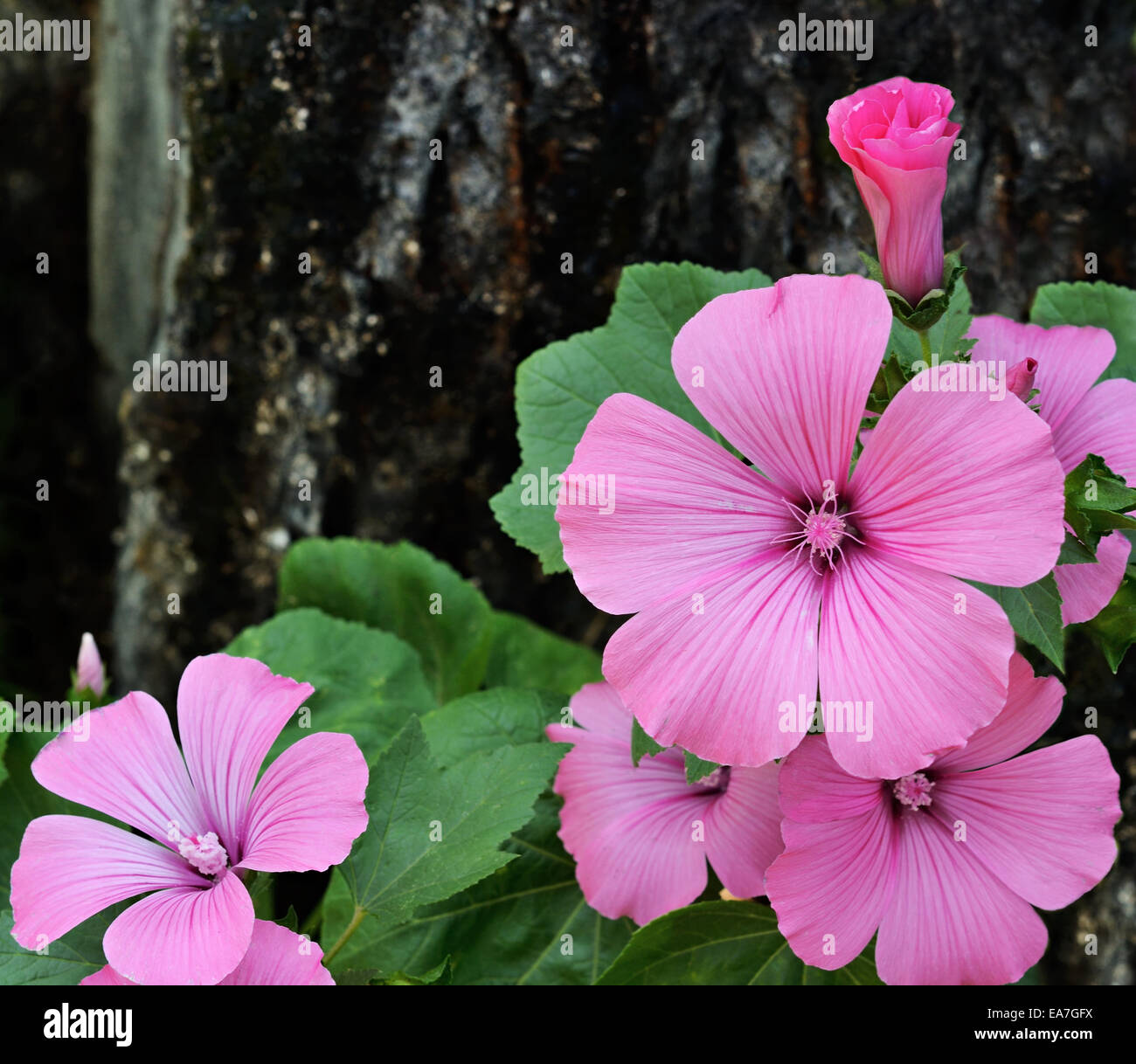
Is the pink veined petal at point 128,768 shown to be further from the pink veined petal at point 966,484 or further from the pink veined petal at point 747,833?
the pink veined petal at point 966,484

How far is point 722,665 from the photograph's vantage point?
27.0 inches

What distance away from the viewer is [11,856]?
36.9 inches

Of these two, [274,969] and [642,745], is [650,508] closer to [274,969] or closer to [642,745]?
[642,745]

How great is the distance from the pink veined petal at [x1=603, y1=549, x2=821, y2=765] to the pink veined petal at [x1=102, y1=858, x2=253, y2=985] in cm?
29

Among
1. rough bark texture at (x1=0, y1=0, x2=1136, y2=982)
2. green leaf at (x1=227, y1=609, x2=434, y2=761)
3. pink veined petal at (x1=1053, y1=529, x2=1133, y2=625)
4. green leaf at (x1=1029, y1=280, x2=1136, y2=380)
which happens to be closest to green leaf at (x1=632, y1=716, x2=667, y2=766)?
pink veined petal at (x1=1053, y1=529, x2=1133, y2=625)

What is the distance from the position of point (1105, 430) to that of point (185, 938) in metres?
0.74

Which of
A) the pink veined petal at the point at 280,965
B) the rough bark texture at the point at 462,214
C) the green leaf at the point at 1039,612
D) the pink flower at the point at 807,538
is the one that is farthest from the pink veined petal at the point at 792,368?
the rough bark texture at the point at 462,214

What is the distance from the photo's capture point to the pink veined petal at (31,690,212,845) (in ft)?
2.53

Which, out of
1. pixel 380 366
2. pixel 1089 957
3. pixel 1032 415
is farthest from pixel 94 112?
pixel 1089 957

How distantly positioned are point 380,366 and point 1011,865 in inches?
37.6

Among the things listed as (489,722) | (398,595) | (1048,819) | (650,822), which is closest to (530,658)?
(398,595)

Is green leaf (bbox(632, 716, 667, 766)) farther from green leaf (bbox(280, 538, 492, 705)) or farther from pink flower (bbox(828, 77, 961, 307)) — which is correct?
green leaf (bbox(280, 538, 492, 705))

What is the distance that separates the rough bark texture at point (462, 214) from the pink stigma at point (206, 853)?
0.74 m

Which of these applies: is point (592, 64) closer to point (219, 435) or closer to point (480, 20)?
point (480, 20)
